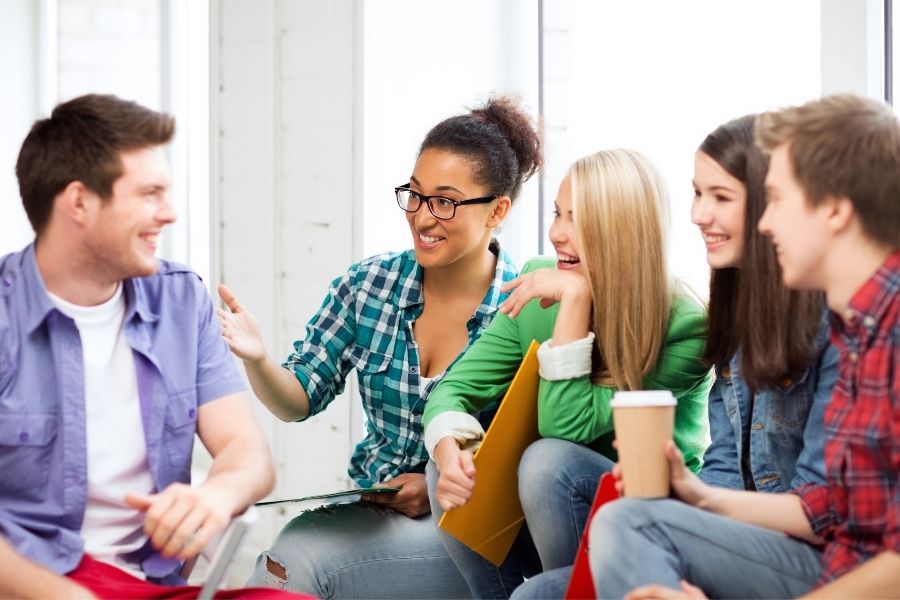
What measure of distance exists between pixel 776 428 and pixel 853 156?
0.53 meters

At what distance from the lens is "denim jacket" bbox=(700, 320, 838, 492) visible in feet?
5.96

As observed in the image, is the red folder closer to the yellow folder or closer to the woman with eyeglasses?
the yellow folder

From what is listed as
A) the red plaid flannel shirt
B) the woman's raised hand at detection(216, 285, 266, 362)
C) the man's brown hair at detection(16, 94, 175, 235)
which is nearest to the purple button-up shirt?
the man's brown hair at detection(16, 94, 175, 235)

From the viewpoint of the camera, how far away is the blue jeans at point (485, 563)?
222cm

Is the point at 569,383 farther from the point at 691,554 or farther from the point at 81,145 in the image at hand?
the point at 81,145

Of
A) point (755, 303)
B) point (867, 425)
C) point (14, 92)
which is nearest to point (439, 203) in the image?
point (755, 303)

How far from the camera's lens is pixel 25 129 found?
4512 millimetres

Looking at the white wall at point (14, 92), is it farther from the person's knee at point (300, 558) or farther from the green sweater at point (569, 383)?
the green sweater at point (569, 383)

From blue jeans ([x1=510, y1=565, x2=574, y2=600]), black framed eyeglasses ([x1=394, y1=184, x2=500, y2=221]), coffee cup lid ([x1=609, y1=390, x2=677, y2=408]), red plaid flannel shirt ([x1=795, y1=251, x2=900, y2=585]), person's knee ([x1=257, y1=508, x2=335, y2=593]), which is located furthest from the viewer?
black framed eyeglasses ([x1=394, y1=184, x2=500, y2=221])

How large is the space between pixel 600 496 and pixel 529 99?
5.64 ft

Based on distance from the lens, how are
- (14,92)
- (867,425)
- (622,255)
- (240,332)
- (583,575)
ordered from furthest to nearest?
(14,92), (240,332), (622,255), (583,575), (867,425)

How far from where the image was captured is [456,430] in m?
2.16

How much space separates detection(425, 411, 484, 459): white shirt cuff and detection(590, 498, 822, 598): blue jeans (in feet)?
1.63

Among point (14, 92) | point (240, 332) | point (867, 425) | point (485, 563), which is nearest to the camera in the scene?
point (867, 425)
